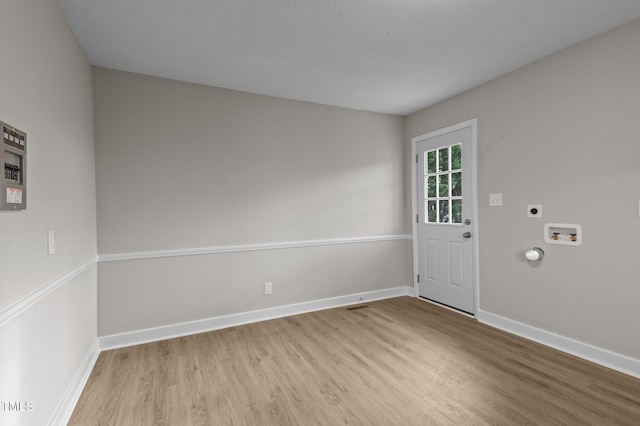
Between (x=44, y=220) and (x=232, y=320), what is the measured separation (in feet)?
6.69

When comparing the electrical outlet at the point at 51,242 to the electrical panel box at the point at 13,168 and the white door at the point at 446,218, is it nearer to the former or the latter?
the electrical panel box at the point at 13,168

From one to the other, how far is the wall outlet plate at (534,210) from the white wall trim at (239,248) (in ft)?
5.42

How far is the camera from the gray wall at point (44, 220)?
1.26 m

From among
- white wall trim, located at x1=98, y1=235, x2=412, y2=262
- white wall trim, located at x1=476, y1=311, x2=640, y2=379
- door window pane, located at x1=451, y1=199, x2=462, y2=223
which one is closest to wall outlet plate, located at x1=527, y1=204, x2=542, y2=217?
door window pane, located at x1=451, y1=199, x2=462, y2=223

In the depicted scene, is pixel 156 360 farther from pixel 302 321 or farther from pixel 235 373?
pixel 302 321

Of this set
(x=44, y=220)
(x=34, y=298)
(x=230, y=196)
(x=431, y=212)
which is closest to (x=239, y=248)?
(x=230, y=196)

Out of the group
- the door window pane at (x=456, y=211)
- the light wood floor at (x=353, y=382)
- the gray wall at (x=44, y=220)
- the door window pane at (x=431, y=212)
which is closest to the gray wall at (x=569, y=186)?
the door window pane at (x=456, y=211)

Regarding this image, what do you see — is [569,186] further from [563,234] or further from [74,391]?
[74,391]

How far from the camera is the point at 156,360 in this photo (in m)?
2.53

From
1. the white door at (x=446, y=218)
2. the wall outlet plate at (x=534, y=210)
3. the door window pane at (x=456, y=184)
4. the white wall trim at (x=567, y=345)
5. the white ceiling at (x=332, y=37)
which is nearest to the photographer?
the white ceiling at (x=332, y=37)

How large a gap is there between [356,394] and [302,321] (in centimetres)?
138

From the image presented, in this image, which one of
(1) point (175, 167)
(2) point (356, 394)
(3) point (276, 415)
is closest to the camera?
(3) point (276, 415)

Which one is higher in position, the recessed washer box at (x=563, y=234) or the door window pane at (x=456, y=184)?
the door window pane at (x=456, y=184)

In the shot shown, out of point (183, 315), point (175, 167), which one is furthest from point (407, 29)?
point (183, 315)
